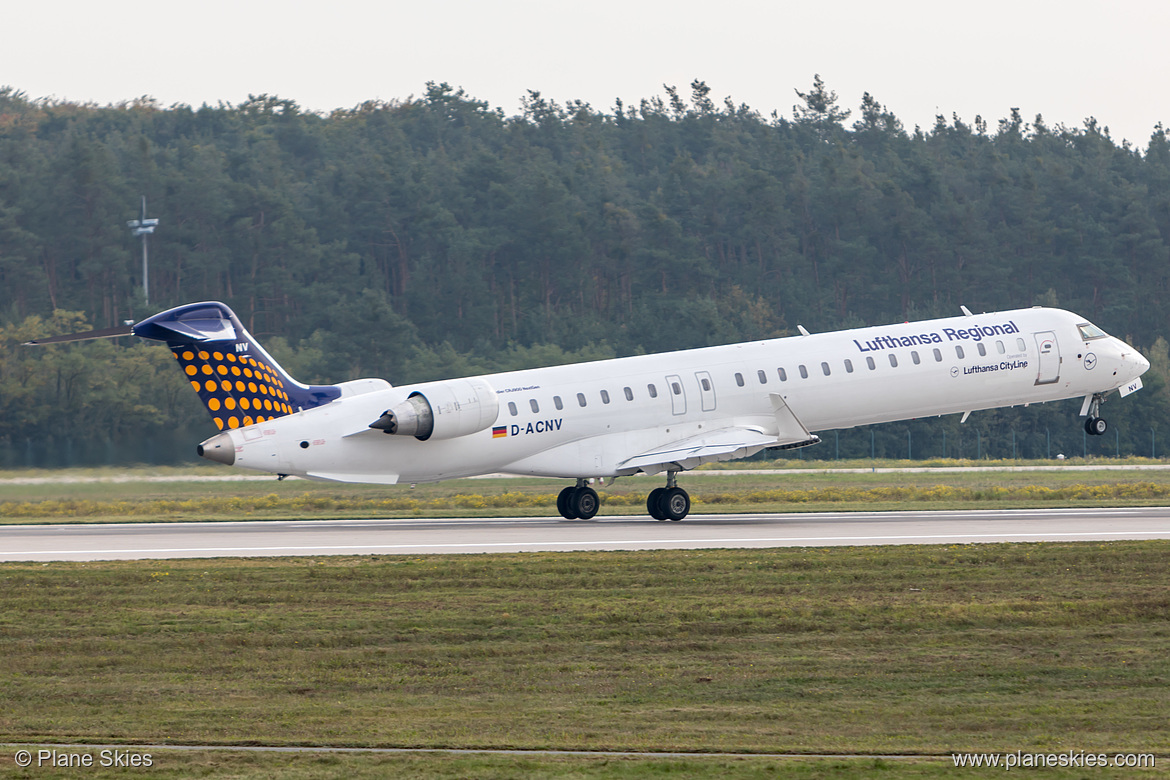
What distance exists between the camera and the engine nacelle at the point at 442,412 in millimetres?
31453

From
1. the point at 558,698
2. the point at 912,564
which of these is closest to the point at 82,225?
the point at 912,564

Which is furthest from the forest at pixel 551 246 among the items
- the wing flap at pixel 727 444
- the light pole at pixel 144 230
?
the wing flap at pixel 727 444

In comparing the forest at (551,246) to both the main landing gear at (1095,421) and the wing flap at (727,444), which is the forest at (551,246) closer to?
the main landing gear at (1095,421)

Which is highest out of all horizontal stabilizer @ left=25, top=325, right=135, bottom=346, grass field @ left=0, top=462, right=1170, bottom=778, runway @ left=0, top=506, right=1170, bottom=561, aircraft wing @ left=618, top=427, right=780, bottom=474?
horizontal stabilizer @ left=25, top=325, right=135, bottom=346

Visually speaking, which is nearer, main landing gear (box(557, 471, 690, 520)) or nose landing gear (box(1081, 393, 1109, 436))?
main landing gear (box(557, 471, 690, 520))

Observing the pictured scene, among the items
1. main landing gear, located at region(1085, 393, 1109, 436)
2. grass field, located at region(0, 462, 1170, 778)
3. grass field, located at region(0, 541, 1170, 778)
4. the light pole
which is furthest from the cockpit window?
the light pole

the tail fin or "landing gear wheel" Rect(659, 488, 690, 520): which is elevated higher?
the tail fin

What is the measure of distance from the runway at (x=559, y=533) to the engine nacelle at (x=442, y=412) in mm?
Answer: 2275

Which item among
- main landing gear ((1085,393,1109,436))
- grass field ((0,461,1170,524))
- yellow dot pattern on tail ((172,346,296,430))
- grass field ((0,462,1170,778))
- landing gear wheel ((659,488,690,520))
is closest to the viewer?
grass field ((0,462,1170,778))

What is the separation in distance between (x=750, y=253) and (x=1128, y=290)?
2959cm

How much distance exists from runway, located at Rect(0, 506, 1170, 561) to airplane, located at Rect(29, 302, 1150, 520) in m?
1.60

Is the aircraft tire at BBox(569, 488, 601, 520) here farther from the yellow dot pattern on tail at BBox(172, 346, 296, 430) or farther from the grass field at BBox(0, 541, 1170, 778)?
the grass field at BBox(0, 541, 1170, 778)

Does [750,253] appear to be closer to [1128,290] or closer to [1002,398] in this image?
[1128,290]

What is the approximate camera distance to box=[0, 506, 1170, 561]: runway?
1092 inches
